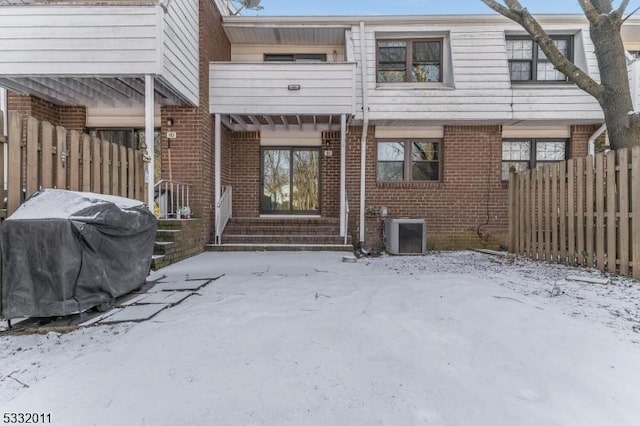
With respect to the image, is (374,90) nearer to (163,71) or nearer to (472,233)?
(472,233)

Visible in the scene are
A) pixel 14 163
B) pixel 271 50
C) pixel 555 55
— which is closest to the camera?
pixel 14 163

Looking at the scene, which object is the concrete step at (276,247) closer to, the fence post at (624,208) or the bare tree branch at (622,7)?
the fence post at (624,208)

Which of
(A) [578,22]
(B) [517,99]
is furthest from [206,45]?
(A) [578,22]

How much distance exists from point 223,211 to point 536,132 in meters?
8.12

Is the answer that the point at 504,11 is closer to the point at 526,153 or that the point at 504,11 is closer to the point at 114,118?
the point at 526,153

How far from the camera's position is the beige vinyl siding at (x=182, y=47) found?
6.11 m

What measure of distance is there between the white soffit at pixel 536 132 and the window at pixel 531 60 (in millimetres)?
1184

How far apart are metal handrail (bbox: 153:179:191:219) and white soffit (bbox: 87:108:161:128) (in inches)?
79.7

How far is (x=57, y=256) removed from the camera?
119 inches

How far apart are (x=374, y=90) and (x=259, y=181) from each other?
12.3 feet

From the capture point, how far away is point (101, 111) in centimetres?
845

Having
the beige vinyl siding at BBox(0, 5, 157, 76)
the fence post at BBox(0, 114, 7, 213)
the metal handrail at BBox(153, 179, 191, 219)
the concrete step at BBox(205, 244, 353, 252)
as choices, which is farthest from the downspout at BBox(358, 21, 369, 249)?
the fence post at BBox(0, 114, 7, 213)

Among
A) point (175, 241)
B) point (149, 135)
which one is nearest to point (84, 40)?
point (149, 135)

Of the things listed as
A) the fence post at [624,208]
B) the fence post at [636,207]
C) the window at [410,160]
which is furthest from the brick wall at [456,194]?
the fence post at [636,207]
